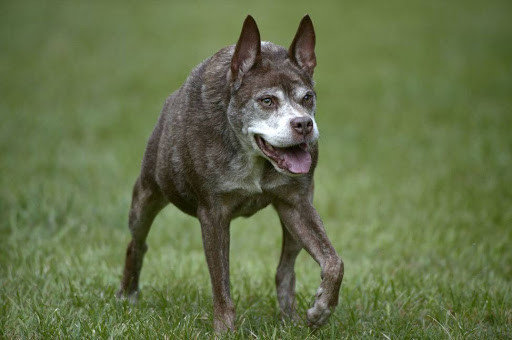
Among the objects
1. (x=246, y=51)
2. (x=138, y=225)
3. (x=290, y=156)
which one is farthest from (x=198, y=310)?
(x=246, y=51)

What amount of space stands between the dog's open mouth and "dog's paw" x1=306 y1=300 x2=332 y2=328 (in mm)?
839

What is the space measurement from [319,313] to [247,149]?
1105 millimetres

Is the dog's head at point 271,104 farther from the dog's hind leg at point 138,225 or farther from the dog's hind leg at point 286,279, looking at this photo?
the dog's hind leg at point 138,225

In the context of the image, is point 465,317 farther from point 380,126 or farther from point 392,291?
point 380,126

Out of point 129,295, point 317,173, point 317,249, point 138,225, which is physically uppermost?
point 317,249

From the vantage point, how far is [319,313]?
469cm

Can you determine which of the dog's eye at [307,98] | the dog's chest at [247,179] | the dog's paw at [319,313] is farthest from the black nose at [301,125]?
the dog's paw at [319,313]

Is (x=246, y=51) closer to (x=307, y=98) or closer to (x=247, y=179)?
(x=307, y=98)

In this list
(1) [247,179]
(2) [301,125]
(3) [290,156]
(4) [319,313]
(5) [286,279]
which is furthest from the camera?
(5) [286,279]

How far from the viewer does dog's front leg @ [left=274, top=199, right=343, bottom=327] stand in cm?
467

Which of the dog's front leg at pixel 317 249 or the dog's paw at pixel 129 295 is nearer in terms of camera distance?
A: the dog's front leg at pixel 317 249

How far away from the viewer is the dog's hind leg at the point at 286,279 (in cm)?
535

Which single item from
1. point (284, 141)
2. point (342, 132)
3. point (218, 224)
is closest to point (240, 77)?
point (284, 141)

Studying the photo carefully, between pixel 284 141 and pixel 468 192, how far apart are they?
5.50m
